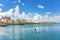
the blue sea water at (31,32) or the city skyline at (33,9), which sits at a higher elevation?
the city skyline at (33,9)

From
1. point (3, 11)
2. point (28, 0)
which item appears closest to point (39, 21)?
point (28, 0)

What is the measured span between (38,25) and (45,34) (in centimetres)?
23

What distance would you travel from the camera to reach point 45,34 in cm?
274

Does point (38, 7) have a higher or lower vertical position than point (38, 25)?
higher

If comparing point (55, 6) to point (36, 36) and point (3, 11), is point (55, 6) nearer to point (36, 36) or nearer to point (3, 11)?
point (36, 36)

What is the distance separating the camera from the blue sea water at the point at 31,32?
272 centimetres

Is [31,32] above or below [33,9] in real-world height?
below

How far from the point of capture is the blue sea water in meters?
2.72

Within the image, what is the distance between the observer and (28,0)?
2.76 m

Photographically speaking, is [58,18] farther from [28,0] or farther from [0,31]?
[0,31]

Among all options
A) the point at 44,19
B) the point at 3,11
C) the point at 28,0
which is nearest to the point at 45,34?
the point at 44,19

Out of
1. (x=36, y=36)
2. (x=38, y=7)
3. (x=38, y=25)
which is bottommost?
(x=36, y=36)

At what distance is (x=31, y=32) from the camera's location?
2.74 m

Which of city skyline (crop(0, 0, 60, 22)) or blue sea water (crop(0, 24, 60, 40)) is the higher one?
city skyline (crop(0, 0, 60, 22))
